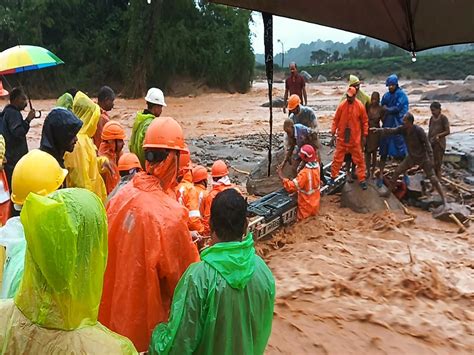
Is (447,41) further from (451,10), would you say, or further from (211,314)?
(211,314)

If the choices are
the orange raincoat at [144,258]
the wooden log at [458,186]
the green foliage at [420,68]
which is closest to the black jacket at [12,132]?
the orange raincoat at [144,258]

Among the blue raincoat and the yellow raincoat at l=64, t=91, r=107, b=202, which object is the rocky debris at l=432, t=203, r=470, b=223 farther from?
the yellow raincoat at l=64, t=91, r=107, b=202

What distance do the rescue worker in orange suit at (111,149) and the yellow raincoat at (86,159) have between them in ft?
0.71

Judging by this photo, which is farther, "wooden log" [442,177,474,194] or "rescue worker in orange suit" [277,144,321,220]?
"wooden log" [442,177,474,194]

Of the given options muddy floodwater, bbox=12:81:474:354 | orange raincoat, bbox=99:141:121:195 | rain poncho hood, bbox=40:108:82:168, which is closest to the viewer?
rain poncho hood, bbox=40:108:82:168

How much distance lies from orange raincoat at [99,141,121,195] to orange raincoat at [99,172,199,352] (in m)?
2.82

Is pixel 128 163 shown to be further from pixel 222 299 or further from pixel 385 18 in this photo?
pixel 222 299

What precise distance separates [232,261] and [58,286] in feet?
2.48

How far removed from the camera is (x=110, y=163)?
5.28 meters

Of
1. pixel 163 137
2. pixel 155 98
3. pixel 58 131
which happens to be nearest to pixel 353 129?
pixel 155 98

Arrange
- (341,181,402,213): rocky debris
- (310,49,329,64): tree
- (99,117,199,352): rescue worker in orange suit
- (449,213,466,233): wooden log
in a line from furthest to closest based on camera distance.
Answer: (310,49,329,64): tree, (341,181,402,213): rocky debris, (449,213,466,233): wooden log, (99,117,199,352): rescue worker in orange suit

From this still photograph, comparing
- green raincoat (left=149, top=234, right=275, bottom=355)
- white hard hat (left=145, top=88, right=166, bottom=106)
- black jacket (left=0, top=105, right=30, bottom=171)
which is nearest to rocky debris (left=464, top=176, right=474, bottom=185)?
white hard hat (left=145, top=88, right=166, bottom=106)

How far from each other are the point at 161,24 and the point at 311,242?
76.8ft

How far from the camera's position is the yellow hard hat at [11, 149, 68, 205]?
245 cm
